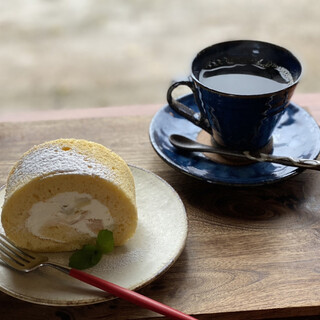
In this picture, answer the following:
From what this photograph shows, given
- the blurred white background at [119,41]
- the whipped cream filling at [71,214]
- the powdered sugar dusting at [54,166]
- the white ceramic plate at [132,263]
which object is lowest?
the blurred white background at [119,41]

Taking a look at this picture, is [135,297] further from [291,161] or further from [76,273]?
[291,161]

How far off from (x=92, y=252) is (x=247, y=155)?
1.10ft

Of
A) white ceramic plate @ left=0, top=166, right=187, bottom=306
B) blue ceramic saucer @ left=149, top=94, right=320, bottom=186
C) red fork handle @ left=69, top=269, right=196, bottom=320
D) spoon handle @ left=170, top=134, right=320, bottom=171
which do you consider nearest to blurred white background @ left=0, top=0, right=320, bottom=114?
blue ceramic saucer @ left=149, top=94, right=320, bottom=186

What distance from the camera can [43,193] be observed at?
734mm

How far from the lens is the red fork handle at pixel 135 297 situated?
0.67 m

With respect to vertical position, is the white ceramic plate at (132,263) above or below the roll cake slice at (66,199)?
below

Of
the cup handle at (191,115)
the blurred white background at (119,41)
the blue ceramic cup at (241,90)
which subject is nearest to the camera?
the blue ceramic cup at (241,90)

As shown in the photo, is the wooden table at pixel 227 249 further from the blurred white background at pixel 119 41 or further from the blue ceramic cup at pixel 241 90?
the blurred white background at pixel 119 41

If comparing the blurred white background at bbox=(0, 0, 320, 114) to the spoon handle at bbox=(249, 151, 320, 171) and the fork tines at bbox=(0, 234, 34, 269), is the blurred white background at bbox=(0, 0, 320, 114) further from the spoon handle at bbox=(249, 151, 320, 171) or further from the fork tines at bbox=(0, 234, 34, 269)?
the fork tines at bbox=(0, 234, 34, 269)

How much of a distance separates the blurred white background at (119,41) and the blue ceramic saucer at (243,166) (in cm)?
115

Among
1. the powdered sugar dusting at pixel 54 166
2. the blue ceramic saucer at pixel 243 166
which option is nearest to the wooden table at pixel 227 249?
the blue ceramic saucer at pixel 243 166

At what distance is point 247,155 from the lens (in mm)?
921

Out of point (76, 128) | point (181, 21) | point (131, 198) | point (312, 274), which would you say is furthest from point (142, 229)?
point (181, 21)

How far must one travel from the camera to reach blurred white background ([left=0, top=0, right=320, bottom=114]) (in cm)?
233
